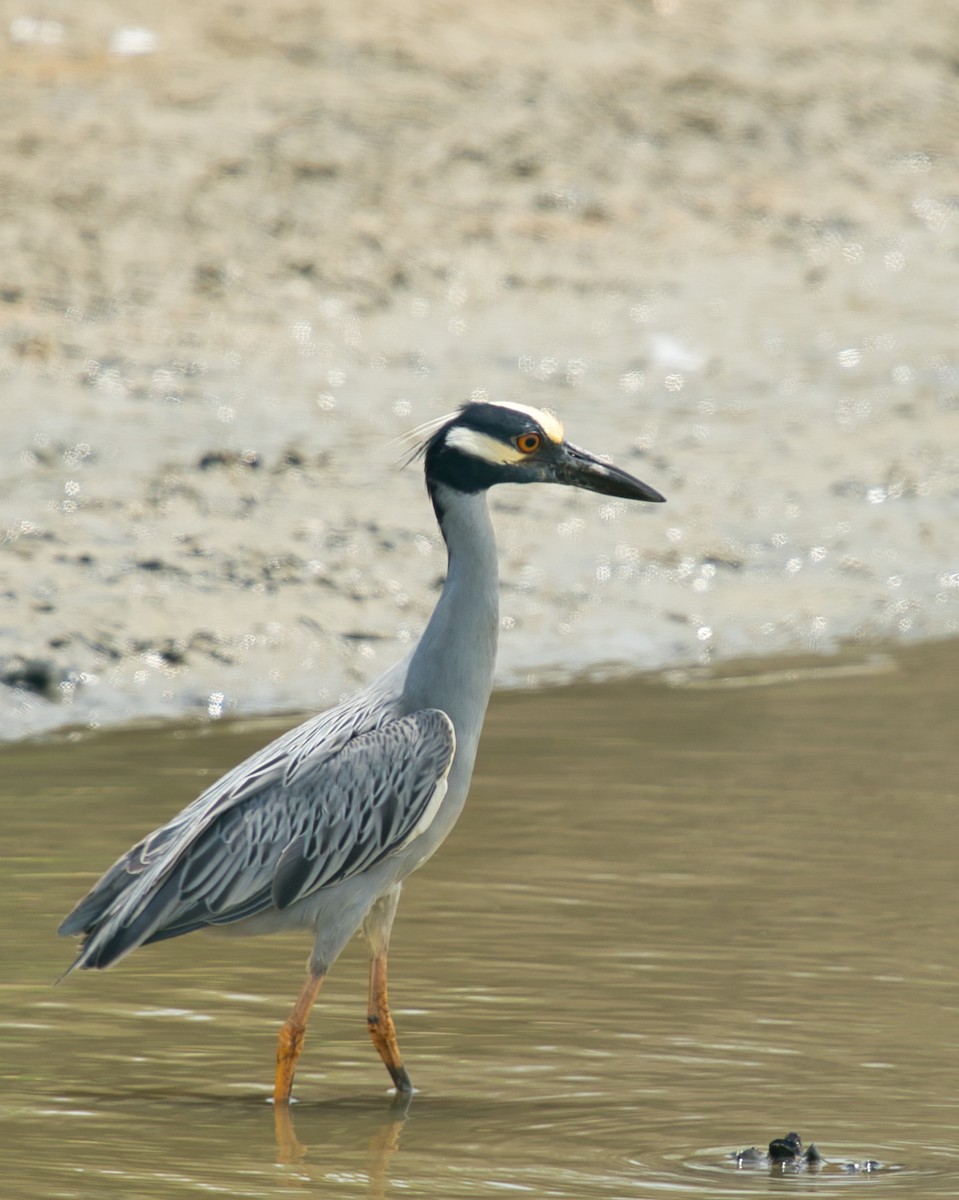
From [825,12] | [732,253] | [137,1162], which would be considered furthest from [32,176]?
[137,1162]

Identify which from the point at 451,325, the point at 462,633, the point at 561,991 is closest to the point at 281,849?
the point at 462,633

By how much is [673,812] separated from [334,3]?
9.84 metres

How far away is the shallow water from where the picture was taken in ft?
17.2

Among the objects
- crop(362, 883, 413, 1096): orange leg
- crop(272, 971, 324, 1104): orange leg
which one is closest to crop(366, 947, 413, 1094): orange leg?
crop(362, 883, 413, 1096): orange leg

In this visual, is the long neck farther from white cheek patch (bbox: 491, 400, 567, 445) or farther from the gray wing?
white cheek patch (bbox: 491, 400, 567, 445)

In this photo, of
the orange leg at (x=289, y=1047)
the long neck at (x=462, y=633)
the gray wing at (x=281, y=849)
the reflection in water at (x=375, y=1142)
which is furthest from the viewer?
the long neck at (x=462, y=633)

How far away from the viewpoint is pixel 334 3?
53.3 feet

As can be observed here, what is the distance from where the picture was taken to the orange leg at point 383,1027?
578 centimetres

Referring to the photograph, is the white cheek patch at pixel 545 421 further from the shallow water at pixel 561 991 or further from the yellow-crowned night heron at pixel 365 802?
the shallow water at pixel 561 991

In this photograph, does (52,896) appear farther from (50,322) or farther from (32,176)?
(32,176)

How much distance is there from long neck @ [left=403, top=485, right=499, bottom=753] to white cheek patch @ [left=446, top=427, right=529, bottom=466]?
116 millimetres

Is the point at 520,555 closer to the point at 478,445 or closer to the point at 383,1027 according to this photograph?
the point at 478,445

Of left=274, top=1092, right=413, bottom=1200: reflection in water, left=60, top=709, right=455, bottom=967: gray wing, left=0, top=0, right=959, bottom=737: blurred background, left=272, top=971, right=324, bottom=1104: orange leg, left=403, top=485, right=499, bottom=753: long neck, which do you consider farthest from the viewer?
left=0, top=0, right=959, bottom=737: blurred background

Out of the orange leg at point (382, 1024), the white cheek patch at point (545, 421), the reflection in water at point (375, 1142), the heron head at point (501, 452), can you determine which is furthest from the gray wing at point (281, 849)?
the white cheek patch at point (545, 421)
